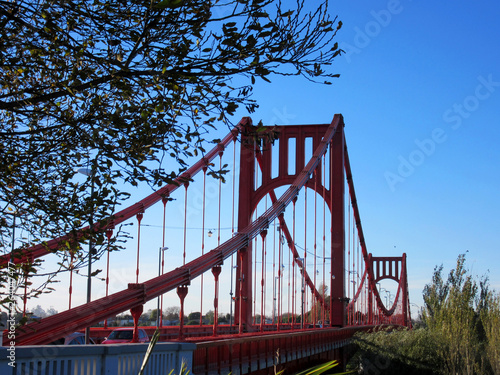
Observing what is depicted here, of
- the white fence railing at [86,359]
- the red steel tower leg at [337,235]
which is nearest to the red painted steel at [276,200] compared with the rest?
the red steel tower leg at [337,235]

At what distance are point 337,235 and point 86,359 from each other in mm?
26807

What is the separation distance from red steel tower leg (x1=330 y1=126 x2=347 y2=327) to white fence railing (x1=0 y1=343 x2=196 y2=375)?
23.1m

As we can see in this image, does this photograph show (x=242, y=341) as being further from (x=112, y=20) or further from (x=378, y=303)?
(x=378, y=303)

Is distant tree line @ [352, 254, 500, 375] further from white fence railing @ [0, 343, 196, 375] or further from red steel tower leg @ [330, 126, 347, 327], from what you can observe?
white fence railing @ [0, 343, 196, 375]

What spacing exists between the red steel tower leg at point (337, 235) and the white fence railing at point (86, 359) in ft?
75.9

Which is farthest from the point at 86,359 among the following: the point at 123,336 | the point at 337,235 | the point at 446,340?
the point at 337,235

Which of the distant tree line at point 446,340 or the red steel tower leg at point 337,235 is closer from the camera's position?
the distant tree line at point 446,340

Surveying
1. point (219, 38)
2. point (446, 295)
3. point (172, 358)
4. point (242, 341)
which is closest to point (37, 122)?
point (219, 38)

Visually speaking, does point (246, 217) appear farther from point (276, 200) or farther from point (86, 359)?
point (86, 359)

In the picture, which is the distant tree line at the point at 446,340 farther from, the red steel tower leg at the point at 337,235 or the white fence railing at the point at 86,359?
the white fence railing at the point at 86,359

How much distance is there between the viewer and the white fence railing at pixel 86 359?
6.80 metres

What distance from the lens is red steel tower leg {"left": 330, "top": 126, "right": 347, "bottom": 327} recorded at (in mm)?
32875

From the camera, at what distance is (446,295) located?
28.6 meters

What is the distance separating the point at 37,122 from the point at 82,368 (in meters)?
2.91
